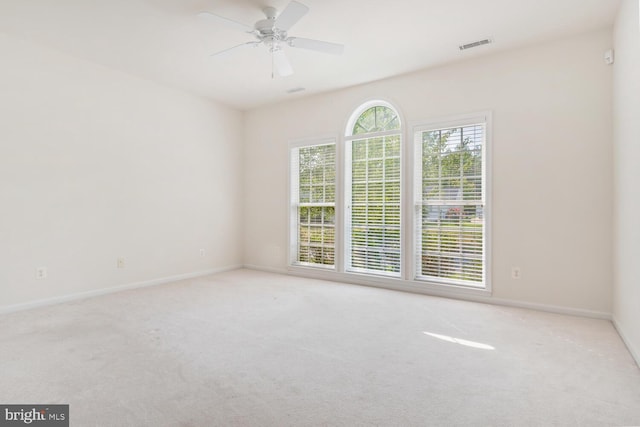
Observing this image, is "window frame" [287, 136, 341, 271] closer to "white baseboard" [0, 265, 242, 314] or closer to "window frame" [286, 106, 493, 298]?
"window frame" [286, 106, 493, 298]

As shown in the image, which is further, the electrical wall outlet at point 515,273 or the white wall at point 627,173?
the electrical wall outlet at point 515,273

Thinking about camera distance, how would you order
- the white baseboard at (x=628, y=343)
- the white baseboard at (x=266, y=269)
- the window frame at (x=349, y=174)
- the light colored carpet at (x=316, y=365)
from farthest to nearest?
the white baseboard at (x=266, y=269), the window frame at (x=349, y=174), the white baseboard at (x=628, y=343), the light colored carpet at (x=316, y=365)

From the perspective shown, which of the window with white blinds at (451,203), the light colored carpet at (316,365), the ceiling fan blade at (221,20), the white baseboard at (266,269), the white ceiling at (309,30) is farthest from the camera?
the white baseboard at (266,269)

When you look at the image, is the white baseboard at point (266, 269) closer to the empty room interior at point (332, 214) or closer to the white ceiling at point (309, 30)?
the empty room interior at point (332, 214)

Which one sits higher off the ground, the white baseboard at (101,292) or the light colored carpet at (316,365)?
the white baseboard at (101,292)

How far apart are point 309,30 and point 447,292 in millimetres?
3307

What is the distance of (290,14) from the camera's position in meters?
2.67

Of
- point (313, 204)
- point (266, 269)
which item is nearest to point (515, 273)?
point (313, 204)

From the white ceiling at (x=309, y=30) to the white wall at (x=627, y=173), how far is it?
499 mm

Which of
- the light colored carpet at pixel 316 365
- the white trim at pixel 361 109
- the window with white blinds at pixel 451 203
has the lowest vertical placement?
the light colored carpet at pixel 316 365

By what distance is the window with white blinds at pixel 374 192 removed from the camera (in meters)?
4.66

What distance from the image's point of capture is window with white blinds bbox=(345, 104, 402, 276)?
4664mm

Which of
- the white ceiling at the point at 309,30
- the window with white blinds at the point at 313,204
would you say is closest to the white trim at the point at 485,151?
the white ceiling at the point at 309,30

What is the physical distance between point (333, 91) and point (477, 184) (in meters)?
2.47
